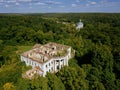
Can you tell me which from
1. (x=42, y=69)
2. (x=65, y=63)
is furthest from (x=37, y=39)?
(x=42, y=69)

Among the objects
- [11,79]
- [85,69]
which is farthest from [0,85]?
[85,69]

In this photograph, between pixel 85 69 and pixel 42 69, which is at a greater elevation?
pixel 42 69

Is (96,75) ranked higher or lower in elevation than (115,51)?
Result: lower

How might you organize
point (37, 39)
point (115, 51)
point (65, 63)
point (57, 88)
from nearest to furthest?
point (57, 88)
point (65, 63)
point (115, 51)
point (37, 39)

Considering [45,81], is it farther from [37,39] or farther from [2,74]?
[37,39]

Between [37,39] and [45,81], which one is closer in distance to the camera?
[45,81]

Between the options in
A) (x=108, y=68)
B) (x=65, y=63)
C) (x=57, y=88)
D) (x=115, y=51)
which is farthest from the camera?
(x=115, y=51)

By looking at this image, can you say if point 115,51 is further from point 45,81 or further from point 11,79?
point 11,79

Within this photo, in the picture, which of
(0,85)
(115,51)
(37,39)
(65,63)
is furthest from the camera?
(37,39)

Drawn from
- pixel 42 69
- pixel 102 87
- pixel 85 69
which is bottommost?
pixel 102 87
